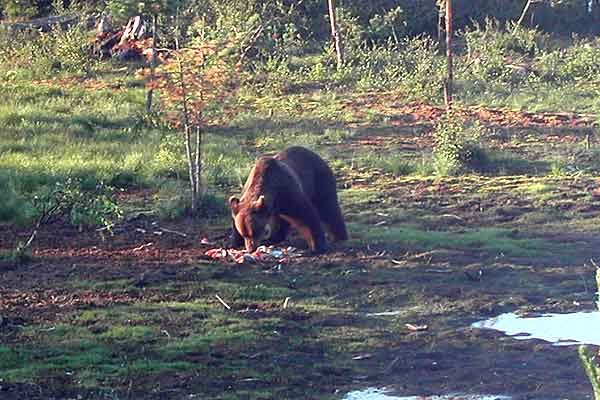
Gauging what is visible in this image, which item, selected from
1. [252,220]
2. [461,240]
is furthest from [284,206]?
[461,240]

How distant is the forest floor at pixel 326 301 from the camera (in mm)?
7219

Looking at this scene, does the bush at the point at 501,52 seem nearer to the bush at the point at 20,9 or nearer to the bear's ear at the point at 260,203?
the bush at the point at 20,9

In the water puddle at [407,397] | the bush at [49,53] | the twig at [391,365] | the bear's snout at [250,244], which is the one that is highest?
the bush at [49,53]

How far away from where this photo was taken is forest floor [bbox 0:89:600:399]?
7219 millimetres

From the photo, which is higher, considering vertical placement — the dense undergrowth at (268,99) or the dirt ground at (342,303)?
the dense undergrowth at (268,99)

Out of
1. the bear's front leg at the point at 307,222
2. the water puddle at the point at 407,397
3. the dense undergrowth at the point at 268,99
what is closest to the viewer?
the water puddle at the point at 407,397

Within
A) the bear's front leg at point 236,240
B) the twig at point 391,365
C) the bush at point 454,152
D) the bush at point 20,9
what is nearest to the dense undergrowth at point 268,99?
the bush at point 454,152

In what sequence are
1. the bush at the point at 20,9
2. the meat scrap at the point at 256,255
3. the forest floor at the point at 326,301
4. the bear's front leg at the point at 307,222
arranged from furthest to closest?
1. the bush at the point at 20,9
2. the bear's front leg at the point at 307,222
3. the meat scrap at the point at 256,255
4. the forest floor at the point at 326,301

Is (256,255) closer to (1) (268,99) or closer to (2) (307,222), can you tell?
(2) (307,222)

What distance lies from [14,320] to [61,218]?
4.02 metres

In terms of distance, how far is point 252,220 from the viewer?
1116cm

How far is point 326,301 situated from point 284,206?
7.25ft

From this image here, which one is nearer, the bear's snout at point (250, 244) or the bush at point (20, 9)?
the bear's snout at point (250, 244)

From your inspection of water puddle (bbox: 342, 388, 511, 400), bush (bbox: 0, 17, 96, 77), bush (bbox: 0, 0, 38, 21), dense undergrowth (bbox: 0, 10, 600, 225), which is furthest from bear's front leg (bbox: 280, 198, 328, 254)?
bush (bbox: 0, 0, 38, 21)
